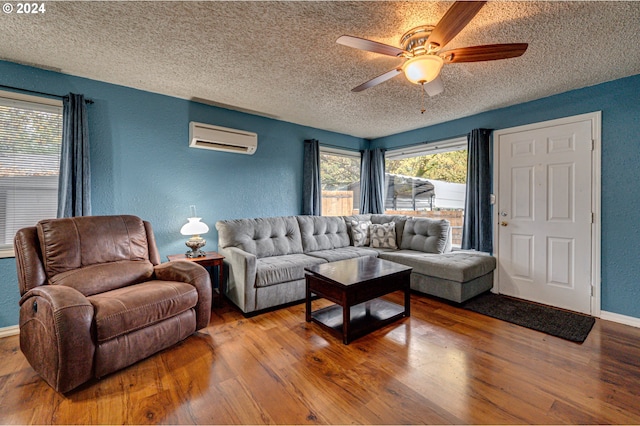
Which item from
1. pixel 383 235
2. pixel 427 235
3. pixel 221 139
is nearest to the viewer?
pixel 221 139

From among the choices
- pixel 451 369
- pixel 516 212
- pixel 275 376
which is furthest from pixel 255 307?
pixel 516 212

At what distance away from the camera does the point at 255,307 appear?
2.85m

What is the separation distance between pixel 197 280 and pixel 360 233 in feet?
8.66

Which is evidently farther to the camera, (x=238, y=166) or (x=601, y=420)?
(x=238, y=166)

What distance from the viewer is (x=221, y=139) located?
3465 mm

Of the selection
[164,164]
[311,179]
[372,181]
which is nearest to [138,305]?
[164,164]

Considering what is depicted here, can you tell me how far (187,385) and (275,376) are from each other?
57 cm

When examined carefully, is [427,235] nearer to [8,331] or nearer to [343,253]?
[343,253]

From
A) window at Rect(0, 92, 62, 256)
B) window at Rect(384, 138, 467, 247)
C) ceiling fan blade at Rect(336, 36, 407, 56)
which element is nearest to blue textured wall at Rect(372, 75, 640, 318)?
window at Rect(384, 138, 467, 247)

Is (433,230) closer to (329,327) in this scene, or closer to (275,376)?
(329,327)

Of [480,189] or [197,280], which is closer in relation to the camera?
[197,280]

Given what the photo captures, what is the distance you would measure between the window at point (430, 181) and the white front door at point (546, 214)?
0.66 metres

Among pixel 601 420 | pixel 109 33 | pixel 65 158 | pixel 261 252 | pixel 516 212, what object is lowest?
pixel 601 420

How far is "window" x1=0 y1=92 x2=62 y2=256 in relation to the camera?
2473 mm
